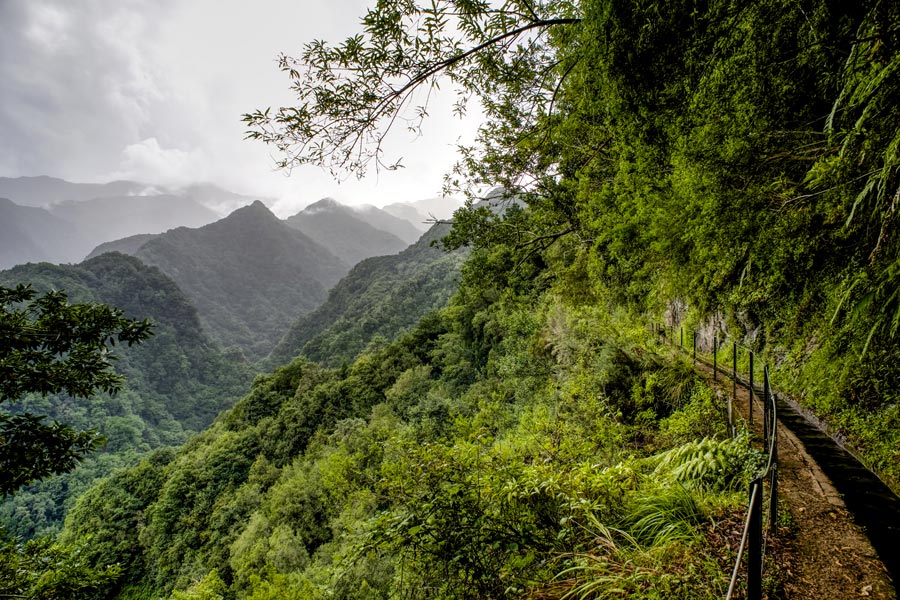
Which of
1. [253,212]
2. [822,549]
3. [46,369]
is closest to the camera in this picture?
[822,549]

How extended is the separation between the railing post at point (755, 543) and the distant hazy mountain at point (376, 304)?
35.0 metres

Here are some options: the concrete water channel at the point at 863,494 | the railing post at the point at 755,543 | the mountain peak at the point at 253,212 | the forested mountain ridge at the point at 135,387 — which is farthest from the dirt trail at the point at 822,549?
the mountain peak at the point at 253,212

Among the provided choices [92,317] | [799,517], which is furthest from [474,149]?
[799,517]

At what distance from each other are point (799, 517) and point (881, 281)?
194 cm

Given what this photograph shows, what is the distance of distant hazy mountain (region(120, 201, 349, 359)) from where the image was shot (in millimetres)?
132375

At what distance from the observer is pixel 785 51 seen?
2.81m

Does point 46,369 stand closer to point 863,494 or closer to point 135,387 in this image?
point 863,494

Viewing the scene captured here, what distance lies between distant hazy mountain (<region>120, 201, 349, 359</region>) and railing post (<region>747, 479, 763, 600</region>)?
12979 cm

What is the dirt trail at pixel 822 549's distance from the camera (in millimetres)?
2211

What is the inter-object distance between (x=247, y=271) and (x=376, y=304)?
119 meters

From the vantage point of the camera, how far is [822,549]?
101 inches

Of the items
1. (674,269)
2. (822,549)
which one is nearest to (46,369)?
(822,549)

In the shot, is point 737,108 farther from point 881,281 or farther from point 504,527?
point 504,527

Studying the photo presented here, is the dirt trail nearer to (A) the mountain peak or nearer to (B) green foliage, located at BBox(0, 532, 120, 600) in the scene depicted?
(B) green foliage, located at BBox(0, 532, 120, 600)
